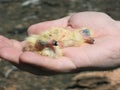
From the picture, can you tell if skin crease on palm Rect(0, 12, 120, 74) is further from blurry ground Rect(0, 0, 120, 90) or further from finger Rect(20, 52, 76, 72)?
blurry ground Rect(0, 0, 120, 90)

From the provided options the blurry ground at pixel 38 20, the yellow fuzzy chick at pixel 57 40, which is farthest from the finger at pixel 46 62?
the blurry ground at pixel 38 20

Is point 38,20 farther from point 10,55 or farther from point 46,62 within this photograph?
point 46,62

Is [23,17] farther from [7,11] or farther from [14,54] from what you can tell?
[14,54]

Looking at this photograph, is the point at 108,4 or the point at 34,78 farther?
the point at 108,4

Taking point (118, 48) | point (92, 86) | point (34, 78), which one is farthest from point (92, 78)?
point (118, 48)

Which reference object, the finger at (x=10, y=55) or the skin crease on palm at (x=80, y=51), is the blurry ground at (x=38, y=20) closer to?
the skin crease on palm at (x=80, y=51)
